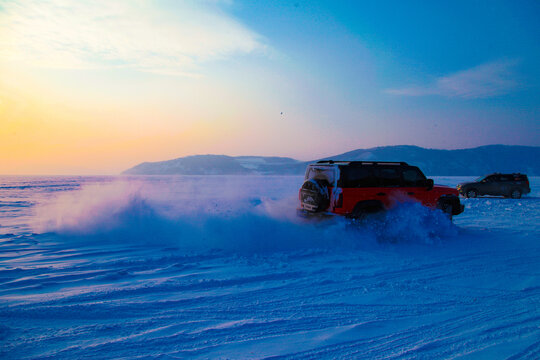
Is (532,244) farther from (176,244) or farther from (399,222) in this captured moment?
(176,244)

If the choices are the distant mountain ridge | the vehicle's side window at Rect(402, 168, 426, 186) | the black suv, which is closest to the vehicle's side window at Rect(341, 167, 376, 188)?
the vehicle's side window at Rect(402, 168, 426, 186)

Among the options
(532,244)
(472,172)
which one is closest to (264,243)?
(532,244)

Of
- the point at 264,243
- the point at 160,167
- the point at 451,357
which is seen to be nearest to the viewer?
the point at 451,357

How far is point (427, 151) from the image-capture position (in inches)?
6880

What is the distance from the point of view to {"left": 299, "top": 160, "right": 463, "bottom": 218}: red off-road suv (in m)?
7.98

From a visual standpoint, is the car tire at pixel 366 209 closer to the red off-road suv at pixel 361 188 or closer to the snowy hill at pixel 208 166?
the red off-road suv at pixel 361 188

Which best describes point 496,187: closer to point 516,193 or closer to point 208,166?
point 516,193

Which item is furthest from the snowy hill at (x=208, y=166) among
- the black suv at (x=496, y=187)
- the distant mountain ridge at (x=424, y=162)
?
the black suv at (x=496, y=187)

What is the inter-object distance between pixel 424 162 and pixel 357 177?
550 feet

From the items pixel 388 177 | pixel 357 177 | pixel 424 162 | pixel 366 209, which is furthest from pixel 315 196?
pixel 424 162

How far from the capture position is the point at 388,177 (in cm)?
856

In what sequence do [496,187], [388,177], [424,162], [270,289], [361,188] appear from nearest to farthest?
[270,289]
[361,188]
[388,177]
[496,187]
[424,162]

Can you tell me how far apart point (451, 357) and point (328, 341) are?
1.14 meters

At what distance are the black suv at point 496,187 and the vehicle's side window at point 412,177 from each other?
1542 centimetres
